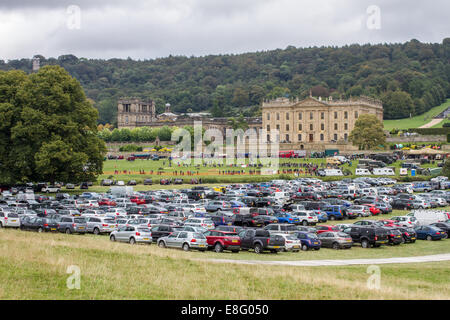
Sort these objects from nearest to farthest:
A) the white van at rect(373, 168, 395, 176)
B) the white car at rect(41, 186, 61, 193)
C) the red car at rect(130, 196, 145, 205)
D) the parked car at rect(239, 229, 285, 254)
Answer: the parked car at rect(239, 229, 285, 254)
the red car at rect(130, 196, 145, 205)
the white car at rect(41, 186, 61, 193)
the white van at rect(373, 168, 395, 176)

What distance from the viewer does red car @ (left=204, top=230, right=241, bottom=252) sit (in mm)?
32469

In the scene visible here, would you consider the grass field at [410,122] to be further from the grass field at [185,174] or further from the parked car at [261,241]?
the parked car at [261,241]

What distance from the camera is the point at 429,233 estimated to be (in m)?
40.2

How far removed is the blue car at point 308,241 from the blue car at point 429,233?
30.1 feet

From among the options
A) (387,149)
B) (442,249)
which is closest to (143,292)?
(442,249)

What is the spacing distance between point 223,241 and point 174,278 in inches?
431

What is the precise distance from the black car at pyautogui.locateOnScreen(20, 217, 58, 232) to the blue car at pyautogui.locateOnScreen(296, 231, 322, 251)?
608 inches

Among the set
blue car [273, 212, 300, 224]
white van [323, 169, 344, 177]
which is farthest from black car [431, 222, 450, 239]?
white van [323, 169, 344, 177]

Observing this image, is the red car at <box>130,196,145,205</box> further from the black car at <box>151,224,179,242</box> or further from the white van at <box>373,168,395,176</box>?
the white van at <box>373,168,395,176</box>

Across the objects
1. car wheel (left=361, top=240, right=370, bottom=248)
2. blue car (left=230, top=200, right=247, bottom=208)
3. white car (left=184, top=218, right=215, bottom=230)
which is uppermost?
white car (left=184, top=218, right=215, bottom=230)

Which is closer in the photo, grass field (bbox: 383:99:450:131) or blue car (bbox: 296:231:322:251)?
blue car (bbox: 296:231:322:251)

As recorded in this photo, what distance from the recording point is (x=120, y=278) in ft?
70.4

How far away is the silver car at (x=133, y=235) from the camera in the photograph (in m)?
34.7
